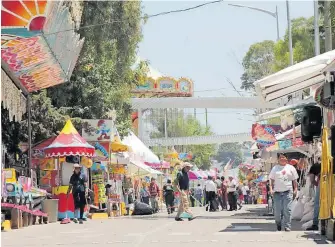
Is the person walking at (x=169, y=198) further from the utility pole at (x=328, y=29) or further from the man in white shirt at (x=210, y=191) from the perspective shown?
the utility pole at (x=328, y=29)

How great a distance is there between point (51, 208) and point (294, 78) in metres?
13.1

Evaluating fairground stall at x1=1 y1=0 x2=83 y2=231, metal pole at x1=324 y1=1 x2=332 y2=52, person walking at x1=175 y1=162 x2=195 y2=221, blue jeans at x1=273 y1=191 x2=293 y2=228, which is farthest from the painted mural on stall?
metal pole at x1=324 y1=1 x2=332 y2=52

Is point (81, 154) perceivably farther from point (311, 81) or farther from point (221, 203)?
point (221, 203)

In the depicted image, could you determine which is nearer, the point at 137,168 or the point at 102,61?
the point at 102,61

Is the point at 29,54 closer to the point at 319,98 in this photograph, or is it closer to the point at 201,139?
the point at 319,98

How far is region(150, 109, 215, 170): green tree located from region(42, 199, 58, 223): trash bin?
94580 millimetres

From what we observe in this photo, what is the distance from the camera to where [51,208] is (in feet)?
94.1

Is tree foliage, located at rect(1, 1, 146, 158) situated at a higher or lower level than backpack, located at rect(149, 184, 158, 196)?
higher

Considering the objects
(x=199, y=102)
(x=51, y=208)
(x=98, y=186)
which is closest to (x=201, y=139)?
(x=199, y=102)

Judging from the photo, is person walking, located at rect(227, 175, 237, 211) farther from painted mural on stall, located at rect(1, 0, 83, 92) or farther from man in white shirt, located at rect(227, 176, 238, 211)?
painted mural on stall, located at rect(1, 0, 83, 92)

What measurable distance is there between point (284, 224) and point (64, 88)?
688 inches

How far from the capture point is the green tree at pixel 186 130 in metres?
127

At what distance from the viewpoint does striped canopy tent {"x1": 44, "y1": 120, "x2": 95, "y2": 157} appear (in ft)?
96.3

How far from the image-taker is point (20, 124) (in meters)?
31.2
